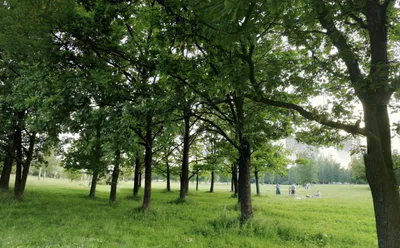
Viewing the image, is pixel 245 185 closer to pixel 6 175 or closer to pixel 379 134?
pixel 379 134

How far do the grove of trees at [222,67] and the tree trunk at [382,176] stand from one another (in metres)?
0.02

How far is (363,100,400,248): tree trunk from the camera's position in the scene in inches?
151

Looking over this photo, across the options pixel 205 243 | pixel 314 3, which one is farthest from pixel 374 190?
pixel 205 243

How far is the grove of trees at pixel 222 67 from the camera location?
3521 mm

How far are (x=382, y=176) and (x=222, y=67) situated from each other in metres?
3.52

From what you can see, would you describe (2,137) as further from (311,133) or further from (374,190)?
(374,190)

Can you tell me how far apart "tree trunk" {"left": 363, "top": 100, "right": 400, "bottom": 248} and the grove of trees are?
18 millimetres

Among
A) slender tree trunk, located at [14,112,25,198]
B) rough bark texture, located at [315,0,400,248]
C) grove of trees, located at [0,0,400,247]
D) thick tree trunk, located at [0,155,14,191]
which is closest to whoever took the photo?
grove of trees, located at [0,0,400,247]

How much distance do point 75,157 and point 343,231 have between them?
12902mm

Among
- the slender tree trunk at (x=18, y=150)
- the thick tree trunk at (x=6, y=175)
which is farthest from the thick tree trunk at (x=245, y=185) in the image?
the thick tree trunk at (x=6, y=175)

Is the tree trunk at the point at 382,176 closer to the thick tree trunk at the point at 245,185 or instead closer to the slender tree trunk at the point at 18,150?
the thick tree trunk at the point at 245,185

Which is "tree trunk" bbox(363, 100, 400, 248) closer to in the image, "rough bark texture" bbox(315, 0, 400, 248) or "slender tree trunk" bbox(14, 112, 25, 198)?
"rough bark texture" bbox(315, 0, 400, 248)

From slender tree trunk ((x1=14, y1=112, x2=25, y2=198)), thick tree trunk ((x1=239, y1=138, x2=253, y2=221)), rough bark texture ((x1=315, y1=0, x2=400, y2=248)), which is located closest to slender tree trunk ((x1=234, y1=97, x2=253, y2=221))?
thick tree trunk ((x1=239, y1=138, x2=253, y2=221))

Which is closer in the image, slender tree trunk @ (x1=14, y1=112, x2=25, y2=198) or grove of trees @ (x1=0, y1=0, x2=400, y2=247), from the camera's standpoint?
grove of trees @ (x1=0, y1=0, x2=400, y2=247)
